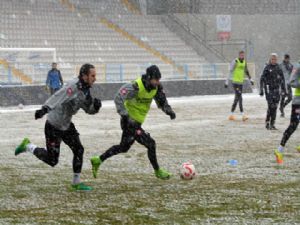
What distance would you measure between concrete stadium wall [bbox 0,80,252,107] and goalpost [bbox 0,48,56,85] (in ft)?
2.35

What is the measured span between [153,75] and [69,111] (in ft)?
3.70

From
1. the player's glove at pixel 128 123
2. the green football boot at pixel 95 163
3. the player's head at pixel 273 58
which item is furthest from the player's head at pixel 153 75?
the player's head at pixel 273 58

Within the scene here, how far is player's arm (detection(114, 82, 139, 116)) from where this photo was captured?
31.1 ft

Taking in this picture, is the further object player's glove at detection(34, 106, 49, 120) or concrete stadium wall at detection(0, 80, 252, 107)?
concrete stadium wall at detection(0, 80, 252, 107)

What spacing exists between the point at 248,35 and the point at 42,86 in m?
18.2

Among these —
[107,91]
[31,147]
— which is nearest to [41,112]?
[31,147]

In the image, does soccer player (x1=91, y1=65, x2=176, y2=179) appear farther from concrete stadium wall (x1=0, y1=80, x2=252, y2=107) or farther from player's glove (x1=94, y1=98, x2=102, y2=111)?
concrete stadium wall (x1=0, y1=80, x2=252, y2=107)

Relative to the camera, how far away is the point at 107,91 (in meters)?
32.2

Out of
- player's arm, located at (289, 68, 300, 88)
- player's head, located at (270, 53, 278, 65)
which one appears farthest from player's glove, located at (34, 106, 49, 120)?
player's head, located at (270, 53, 278, 65)

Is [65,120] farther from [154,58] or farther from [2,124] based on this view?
[154,58]

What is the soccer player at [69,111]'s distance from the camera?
345 inches

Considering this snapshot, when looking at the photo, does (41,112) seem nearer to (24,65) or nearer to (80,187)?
(80,187)

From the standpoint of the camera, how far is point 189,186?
9555 millimetres

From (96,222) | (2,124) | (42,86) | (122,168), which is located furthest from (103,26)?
(96,222)
